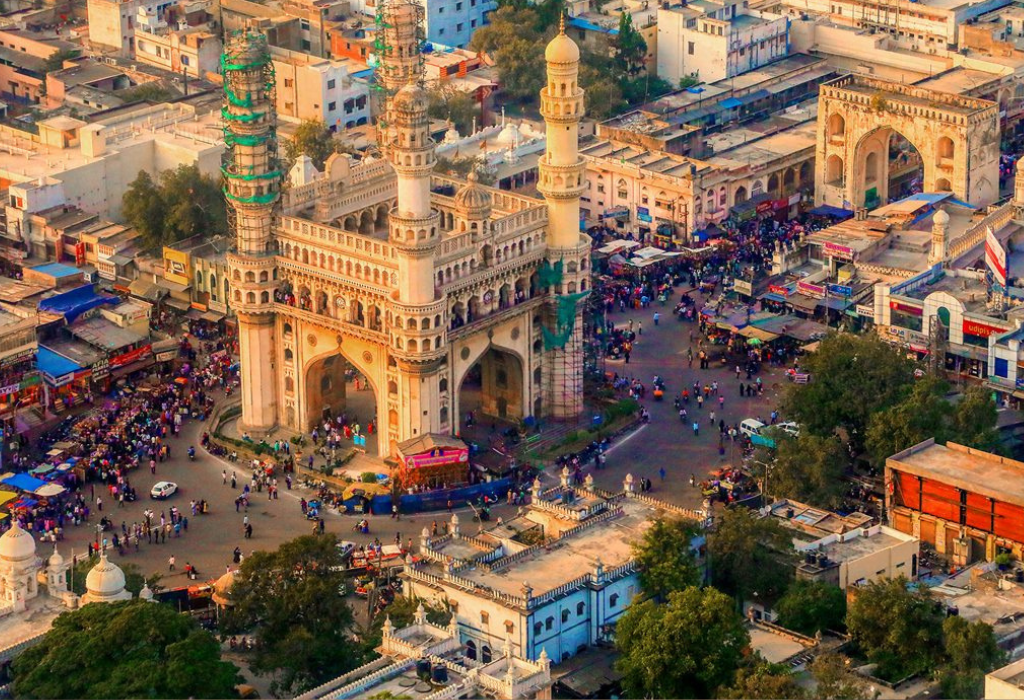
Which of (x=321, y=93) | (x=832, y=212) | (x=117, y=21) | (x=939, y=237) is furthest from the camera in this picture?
(x=117, y=21)

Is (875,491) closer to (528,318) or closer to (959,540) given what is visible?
(959,540)

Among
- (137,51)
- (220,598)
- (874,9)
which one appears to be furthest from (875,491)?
(137,51)

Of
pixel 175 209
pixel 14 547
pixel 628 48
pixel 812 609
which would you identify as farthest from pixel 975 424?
pixel 628 48

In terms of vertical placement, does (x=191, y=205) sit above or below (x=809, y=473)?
above

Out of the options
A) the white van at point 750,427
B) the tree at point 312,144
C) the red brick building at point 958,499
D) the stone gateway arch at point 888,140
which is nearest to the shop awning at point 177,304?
the tree at point 312,144

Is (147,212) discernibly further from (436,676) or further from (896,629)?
(896,629)

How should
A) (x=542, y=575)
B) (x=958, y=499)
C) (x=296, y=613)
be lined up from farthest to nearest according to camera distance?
(x=958, y=499)
(x=542, y=575)
(x=296, y=613)
